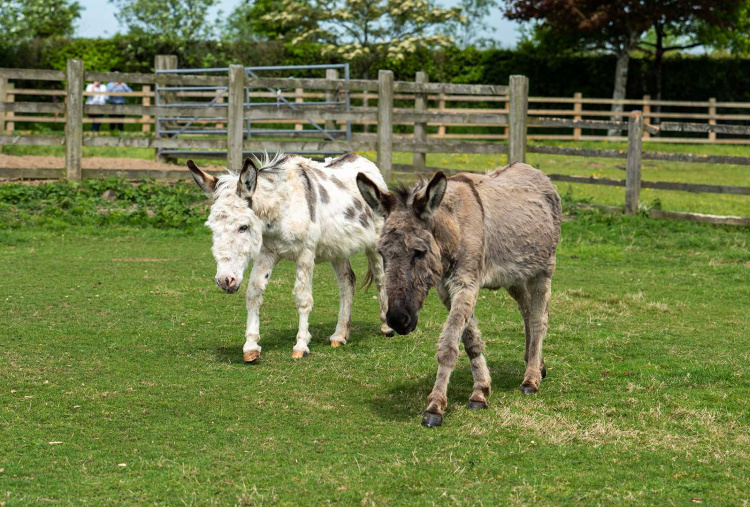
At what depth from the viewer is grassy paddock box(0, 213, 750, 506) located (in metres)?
4.61

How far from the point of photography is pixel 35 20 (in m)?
36.0

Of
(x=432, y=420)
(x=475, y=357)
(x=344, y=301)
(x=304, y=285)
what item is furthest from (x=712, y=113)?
(x=432, y=420)

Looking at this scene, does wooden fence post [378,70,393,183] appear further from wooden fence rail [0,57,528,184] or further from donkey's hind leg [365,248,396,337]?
donkey's hind leg [365,248,396,337]

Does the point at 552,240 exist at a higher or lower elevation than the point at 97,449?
higher

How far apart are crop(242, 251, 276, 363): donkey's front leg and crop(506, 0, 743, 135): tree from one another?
2785 cm

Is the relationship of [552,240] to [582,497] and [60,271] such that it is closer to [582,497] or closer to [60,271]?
[582,497]

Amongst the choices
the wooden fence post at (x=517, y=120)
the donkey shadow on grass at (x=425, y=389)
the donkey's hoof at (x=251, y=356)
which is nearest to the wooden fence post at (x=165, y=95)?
the wooden fence post at (x=517, y=120)

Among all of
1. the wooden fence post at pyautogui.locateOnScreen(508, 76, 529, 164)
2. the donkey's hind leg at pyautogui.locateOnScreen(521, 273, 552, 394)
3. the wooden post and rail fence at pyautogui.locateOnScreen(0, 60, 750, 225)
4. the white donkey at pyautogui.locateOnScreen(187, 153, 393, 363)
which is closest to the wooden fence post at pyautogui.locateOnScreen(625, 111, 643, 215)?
the wooden post and rail fence at pyautogui.locateOnScreen(0, 60, 750, 225)

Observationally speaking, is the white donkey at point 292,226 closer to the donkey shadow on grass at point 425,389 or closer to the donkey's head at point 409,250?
the donkey shadow on grass at point 425,389

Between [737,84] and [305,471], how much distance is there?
114 ft

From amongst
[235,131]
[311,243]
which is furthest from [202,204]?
[311,243]

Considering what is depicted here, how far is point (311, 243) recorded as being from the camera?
25.4ft

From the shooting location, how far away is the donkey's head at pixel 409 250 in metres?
5.48

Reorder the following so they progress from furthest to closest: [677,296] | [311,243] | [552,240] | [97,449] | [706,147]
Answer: [706,147]
[677,296]
[311,243]
[552,240]
[97,449]
